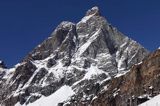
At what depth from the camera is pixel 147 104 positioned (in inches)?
7667

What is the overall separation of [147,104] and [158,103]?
26.2 ft

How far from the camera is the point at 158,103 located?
18738 cm
